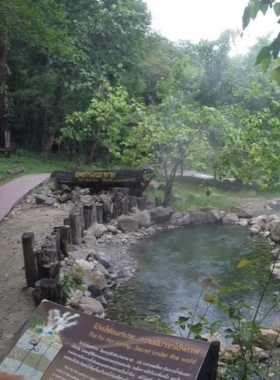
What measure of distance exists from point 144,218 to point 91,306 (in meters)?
5.63

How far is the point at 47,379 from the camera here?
2.36 m

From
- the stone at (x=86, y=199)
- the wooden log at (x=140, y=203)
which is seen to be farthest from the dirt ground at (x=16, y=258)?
the wooden log at (x=140, y=203)

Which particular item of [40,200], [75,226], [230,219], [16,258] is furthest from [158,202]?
[16,258]

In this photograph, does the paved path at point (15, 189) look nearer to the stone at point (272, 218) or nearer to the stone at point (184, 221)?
the stone at point (184, 221)

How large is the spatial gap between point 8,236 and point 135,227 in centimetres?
356

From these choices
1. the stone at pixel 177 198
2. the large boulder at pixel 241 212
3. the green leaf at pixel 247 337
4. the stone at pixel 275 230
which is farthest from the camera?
the stone at pixel 177 198

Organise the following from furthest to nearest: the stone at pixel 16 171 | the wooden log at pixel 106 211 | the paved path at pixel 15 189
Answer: the stone at pixel 16 171
the wooden log at pixel 106 211
the paved path at pixel 15 189

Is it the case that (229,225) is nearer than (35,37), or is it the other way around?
(35,37)

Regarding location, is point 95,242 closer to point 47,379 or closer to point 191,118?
point 191,118

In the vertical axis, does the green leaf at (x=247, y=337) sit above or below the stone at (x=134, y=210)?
above

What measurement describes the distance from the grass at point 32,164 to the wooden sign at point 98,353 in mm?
10878

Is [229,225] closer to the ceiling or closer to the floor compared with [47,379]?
closer to the floor

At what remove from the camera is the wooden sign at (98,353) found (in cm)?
225

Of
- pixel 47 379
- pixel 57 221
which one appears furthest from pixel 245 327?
pixel 57 221
